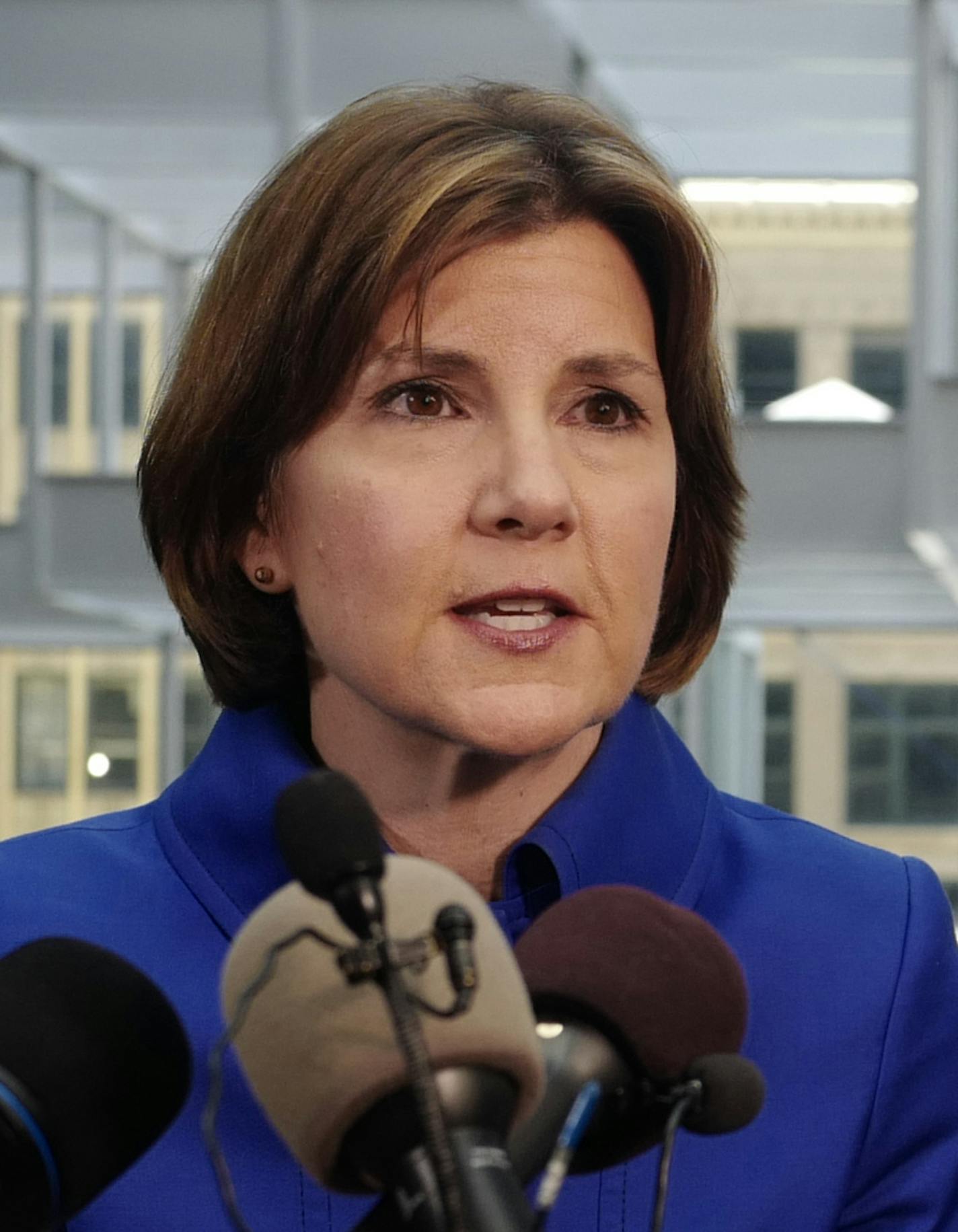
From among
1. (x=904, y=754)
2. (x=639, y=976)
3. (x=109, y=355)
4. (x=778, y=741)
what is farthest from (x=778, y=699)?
(x=639, y=976)

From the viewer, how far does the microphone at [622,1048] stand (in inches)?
39.3

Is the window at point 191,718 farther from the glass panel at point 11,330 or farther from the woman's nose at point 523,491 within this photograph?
the woman's nose at point 523,491

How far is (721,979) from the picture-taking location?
109 centimetres

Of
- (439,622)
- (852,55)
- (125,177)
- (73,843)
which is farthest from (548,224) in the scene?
(125,177)

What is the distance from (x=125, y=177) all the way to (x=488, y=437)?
13612mm

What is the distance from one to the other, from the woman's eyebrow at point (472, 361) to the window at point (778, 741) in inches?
696

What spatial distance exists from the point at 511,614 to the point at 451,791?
168 millimetres

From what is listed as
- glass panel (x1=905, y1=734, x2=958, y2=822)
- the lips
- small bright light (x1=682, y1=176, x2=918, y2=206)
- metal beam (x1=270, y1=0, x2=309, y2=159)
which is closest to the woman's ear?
the lips

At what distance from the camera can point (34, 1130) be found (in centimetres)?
94

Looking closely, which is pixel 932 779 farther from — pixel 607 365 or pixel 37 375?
pixel 607 365

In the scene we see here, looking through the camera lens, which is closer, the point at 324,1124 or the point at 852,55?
the point at 324,1124

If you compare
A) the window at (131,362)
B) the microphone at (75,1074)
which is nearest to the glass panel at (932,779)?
the window at (131,362)

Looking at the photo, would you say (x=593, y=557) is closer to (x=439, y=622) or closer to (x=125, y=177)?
(x=439, y=622)

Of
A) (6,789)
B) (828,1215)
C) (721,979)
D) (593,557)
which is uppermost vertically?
(593,557)
